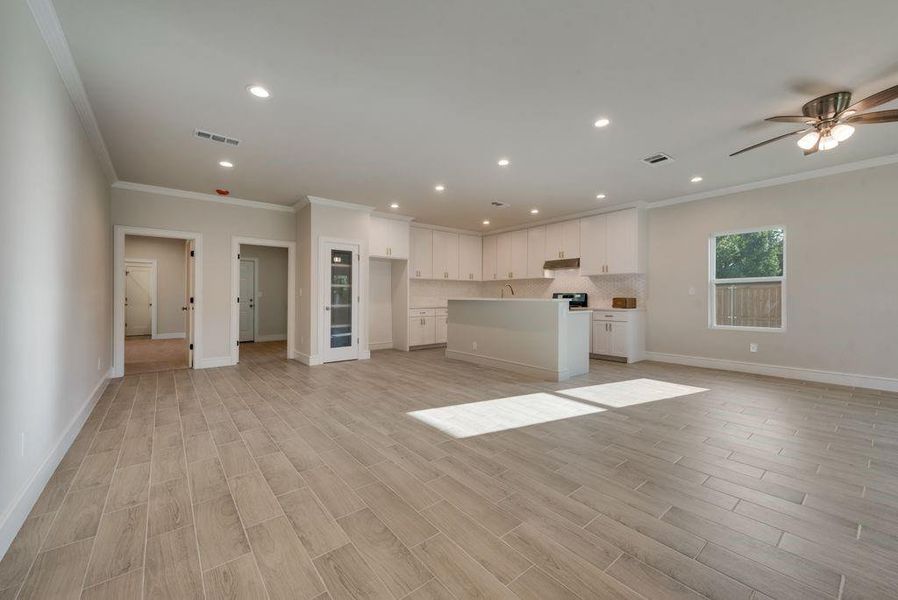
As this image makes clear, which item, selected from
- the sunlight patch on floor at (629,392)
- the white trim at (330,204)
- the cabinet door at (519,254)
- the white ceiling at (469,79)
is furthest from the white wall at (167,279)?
the sunlight patch on floor at (629,392)

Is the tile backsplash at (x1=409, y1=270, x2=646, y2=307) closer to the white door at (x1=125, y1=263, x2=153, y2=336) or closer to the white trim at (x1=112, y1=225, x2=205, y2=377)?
the white trim at (x1=112, y1=225, x2=205, y2=377)

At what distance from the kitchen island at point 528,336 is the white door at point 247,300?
5.70m

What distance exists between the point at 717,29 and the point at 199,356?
7.03m

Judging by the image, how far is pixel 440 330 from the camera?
8219 mm

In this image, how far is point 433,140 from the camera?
12.6ft

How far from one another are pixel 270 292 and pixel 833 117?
395 inches

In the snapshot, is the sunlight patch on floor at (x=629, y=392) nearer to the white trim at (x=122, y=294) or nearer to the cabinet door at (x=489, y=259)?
the cabinet door at (x=489, y=259)

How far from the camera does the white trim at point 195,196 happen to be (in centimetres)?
520

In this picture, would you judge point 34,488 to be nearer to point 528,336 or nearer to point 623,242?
point 528,336

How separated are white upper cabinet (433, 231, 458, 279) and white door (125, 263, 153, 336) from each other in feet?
24.8

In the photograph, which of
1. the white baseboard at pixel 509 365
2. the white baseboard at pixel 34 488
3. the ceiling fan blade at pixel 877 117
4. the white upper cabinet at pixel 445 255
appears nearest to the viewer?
the white baseboard at pixel 34 488

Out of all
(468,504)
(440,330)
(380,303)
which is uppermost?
(380,303)

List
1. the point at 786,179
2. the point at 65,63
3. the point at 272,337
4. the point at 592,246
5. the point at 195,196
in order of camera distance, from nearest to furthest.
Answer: the point at 65,63 < the point at 786,179 < the point at 195,196 < the point at 592,246 < the point at 272,337

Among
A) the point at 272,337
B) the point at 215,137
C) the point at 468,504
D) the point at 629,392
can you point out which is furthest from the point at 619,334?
the point at 272,337
